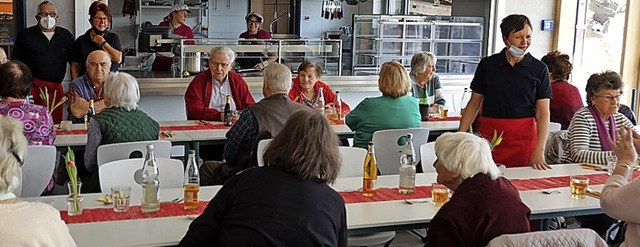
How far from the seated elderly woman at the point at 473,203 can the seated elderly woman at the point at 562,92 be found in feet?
8.81

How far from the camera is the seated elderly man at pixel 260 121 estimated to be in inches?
141

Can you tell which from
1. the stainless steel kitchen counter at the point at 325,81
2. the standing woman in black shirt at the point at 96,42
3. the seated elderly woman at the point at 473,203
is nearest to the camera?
the seated elderly woman at the point at 473,203

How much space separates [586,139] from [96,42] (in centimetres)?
367

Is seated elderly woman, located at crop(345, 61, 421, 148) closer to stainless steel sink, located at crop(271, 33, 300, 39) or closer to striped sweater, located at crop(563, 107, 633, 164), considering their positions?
striped sweater, located at crop(563, 107, 633, 164)

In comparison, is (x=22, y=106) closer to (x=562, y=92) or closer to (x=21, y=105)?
(x=21, y=105)

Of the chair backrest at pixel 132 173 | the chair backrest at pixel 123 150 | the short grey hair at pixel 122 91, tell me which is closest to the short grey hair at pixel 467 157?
the chair backrest at pixel 132 173

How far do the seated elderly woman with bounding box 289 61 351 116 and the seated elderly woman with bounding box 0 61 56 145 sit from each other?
6.36 feet

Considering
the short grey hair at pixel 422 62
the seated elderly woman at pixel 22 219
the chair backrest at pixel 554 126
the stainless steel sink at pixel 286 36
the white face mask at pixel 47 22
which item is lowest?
the chair backrest at pixel 554 126

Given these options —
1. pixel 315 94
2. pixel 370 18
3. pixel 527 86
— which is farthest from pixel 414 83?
pixel 527 86

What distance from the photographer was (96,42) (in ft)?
18.4

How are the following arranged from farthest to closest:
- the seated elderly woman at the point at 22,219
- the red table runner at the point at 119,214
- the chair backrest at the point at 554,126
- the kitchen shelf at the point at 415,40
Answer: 1. the kitchen shelf at the point at 415,40
2. the chair backrest at the point at 554,126
3. the red table runner at the point at 119,214
4. the seated elderly woman at the point at 22,219

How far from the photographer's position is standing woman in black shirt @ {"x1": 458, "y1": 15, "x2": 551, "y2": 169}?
383 cm

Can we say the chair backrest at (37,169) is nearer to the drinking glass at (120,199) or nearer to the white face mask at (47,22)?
the drinking glass at (120,199)

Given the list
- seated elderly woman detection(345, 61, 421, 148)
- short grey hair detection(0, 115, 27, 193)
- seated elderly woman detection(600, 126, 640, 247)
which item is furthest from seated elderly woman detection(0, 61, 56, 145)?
seated elderly woman detection(600, 126, 640, 247)
